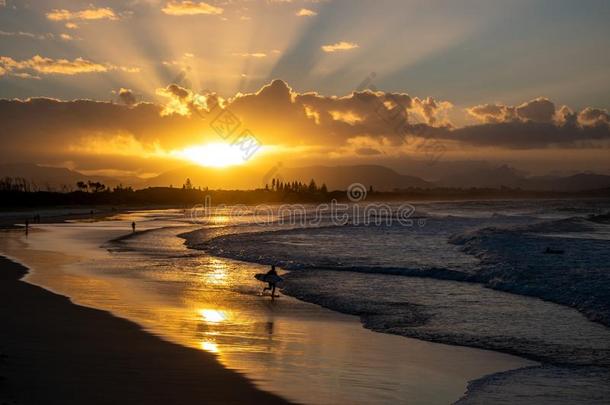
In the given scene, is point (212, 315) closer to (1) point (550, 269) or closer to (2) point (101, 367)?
(2) point (101, 367)

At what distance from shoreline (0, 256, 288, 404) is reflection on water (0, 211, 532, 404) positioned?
1.87 ft

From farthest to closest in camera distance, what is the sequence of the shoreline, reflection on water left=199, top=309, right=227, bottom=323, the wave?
1. the wave
2. reflection on water left=199, top=309, right=227, bottom=323
3. the shoreline

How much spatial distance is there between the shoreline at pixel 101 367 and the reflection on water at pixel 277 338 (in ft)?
1.87

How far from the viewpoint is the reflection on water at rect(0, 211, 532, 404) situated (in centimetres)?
1065

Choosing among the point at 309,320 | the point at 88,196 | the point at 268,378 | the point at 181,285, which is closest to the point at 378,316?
the point at 309,320

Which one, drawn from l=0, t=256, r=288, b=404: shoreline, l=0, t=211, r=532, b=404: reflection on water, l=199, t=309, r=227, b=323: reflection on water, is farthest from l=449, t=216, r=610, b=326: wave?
l=0, t=256, r=288, b=404: shoreline

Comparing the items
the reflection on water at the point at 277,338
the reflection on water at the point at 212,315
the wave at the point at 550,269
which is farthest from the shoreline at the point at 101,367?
the wave at the point at 550,269

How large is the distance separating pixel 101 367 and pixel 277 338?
14.5 feet

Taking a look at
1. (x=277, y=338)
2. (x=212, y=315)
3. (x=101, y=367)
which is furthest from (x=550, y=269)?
(x=101, y=367)

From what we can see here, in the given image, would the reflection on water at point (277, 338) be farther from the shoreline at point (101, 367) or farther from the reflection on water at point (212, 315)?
the shoreline at point (101, 367)

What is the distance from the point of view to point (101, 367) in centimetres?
1107

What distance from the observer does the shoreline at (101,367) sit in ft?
31.0

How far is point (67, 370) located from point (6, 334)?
3.68 metres

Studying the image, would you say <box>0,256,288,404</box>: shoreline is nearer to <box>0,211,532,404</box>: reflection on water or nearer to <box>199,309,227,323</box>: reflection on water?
<box>0,211,532,404</box>: reflection on water
